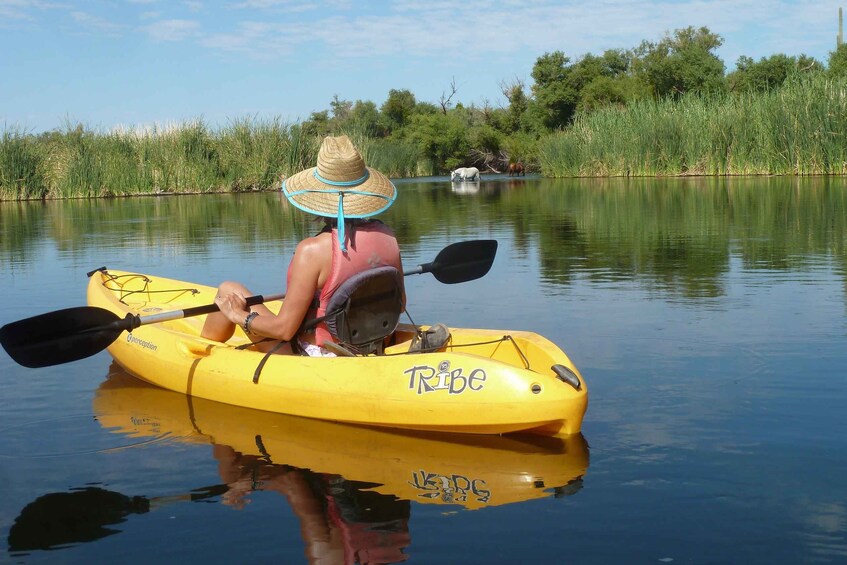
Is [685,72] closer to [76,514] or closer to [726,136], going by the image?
Result: [726,136]

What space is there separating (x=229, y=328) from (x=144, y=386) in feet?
2.75

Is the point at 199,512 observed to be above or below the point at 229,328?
below

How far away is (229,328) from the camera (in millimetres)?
6188

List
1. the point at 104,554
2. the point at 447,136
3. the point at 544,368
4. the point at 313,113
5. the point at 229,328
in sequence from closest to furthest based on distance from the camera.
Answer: the point at 104,554 → the point at 544,368 → the point at 229,328 → the point at 447,136 → the point at 313,113

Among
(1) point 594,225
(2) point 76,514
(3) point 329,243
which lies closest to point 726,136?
(1) point 594,225

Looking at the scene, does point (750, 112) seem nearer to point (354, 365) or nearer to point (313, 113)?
point (354, 365)

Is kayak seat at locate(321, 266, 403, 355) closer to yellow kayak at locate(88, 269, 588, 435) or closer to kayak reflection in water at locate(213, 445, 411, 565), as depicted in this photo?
yellow kayak at locate(88, 269, 588, 435)

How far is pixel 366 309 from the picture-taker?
211 inches

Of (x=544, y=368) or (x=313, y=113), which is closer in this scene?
(x=544, y=368)

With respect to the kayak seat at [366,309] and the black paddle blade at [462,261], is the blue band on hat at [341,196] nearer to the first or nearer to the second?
the kayak seat at [366,309]

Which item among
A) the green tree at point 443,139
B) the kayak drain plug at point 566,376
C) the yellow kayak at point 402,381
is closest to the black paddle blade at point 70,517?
the yellow kayak at point 402,381

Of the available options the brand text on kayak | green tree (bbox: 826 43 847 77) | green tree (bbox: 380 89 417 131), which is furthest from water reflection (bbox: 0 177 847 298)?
green tree (bbox: 380 89 417 131)

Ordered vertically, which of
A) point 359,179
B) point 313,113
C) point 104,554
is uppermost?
point 313,113

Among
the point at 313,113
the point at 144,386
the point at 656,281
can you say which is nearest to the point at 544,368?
the point at 144,386
